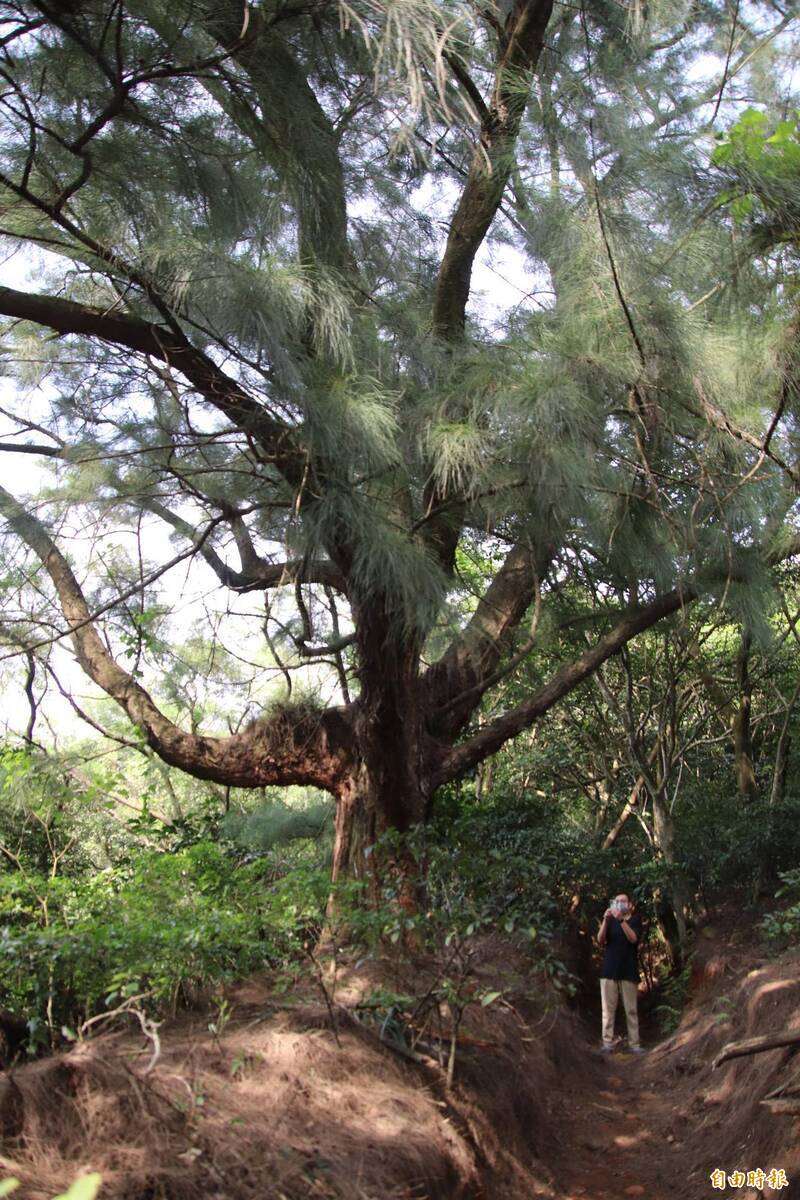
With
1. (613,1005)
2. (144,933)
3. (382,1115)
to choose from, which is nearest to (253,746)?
(144,933)

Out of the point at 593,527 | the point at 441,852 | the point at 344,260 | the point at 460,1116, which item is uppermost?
the point at 344,260

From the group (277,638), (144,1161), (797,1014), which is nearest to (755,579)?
(797,1014)

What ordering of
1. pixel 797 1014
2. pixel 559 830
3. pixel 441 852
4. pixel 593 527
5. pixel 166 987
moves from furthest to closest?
pixel 559 830
pixel 593 527
pixel 441 852
pixel 797 1014
pixel 166 987

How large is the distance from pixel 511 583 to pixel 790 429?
2.04 m

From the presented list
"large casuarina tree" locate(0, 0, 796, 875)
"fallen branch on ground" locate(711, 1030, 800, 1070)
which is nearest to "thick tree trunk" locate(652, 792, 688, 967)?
"large casuarina tree" locate(0, 0, 796, 875)

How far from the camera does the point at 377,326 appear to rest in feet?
15.5

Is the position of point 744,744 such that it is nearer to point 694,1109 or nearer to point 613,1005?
point 613,1005

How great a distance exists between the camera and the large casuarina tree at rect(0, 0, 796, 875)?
11.0 ft

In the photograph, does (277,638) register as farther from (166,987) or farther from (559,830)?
(559,830)

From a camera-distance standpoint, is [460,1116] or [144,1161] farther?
[460,1116]

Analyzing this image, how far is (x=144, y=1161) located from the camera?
7.40ft

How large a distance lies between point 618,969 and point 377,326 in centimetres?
461

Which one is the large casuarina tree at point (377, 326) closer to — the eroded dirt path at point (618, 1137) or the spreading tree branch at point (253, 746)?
the spreading tree branch at point (253, 746)

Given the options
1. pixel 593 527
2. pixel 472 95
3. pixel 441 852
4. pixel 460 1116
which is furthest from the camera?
pixel 593 527
